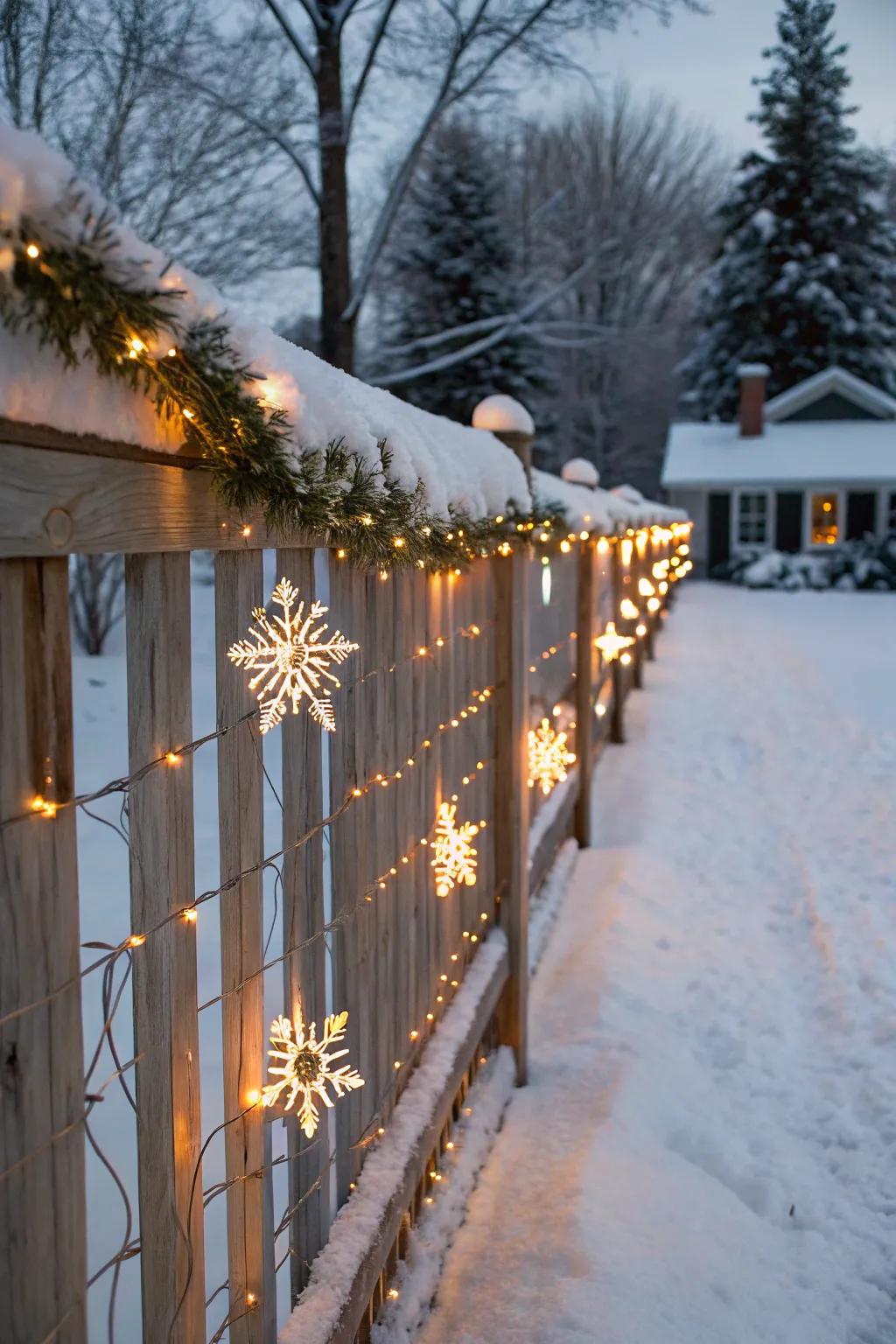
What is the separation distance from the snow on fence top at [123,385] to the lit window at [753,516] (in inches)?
1128

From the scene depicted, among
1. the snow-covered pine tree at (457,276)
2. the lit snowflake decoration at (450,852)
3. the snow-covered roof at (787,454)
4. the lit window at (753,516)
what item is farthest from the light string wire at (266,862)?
the lit window at (753,516)

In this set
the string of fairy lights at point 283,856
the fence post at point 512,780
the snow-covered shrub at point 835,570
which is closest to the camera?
the string of fairy lights at point 283,856

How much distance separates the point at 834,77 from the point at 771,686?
100ft

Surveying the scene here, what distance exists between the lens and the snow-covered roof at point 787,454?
28.5 meters

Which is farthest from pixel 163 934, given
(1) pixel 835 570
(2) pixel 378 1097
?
(1) pixel 835 570

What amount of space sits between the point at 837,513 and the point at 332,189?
20566 mm

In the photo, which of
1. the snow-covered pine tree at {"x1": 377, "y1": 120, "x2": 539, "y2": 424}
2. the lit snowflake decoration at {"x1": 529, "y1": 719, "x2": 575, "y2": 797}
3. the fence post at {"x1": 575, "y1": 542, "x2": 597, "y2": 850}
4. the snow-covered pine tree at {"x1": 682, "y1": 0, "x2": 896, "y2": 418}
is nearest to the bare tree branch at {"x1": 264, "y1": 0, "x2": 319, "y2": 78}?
the fence post at {"x1": 575, "y1": 542, "x2": 597, "y2": 850}

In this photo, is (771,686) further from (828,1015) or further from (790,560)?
(790,560)

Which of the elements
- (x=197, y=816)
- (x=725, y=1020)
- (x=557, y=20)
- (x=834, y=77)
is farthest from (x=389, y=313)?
(x=725, y=1020)

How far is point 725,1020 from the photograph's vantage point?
4383 millimetres

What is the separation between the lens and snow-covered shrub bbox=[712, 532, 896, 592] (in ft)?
85.4

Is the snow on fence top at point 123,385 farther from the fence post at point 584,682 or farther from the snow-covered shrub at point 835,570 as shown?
the snow-covered shrub at point 835,570

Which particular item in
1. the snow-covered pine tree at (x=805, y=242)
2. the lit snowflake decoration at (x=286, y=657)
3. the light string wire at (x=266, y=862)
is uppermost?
the snow-covered pine tree at (x=805, y=242)

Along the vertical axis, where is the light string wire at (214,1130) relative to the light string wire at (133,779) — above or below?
below
